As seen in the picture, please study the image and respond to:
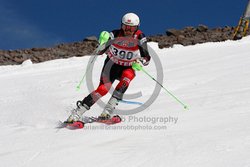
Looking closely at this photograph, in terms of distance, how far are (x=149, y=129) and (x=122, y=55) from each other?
174cm

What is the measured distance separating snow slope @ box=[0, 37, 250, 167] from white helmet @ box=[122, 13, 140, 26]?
5.29 feet

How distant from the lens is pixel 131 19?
22.1ft

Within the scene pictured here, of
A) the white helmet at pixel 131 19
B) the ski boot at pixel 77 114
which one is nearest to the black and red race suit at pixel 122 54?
the white helmet at pixel 131 19

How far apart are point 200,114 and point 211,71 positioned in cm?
516

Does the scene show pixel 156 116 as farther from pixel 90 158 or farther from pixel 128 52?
pixel 90 158

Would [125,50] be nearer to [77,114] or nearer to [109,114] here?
[109,114]

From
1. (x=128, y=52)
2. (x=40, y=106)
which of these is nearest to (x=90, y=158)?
(x=128, y=52)

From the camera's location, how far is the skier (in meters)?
6.68

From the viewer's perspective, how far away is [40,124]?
6.62 meters

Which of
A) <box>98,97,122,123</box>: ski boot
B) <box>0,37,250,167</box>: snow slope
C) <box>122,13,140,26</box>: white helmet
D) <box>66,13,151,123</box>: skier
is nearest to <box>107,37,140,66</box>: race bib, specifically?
<box>66,13,151,123</box>: skier

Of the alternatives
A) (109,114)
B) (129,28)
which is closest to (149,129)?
(109,114)

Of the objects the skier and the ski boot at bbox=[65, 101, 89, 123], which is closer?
the ski boot at bbox=[65, 101, 89, 123]

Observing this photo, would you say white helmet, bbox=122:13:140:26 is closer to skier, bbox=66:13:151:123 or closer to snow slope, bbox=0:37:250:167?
skier, bbox=66:13:151:123

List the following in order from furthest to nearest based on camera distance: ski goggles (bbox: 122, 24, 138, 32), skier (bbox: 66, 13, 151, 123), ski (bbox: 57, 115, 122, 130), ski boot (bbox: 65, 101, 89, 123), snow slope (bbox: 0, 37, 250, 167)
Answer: ski goggles (bbox: 122, 24, 138, 32) → skier (bbox: 66, 13, 151, 123) → ski boot (bbox: 65, 101, 89, 123) → ski (bbox: 57, 115, 122, 130) → snow slope (bbox: 0, 37, 250, 167)
